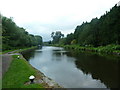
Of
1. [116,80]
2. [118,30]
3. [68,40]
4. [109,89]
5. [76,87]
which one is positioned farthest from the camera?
[68,40]

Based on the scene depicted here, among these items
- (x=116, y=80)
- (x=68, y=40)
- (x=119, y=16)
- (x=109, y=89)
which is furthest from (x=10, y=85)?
(x=68, y=40)

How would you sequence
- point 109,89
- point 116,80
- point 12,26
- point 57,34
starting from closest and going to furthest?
point 109,89 → point 116,80 → point 12,26 → point 57,34

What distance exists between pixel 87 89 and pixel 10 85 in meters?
5.03

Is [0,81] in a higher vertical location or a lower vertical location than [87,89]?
higher

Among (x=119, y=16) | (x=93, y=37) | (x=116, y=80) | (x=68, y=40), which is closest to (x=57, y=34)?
(x=68, y=40)

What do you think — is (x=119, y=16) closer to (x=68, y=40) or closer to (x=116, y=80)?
(x=116, y=80)

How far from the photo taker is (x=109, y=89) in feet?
24.7

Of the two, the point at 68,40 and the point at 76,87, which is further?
the point at 68,40

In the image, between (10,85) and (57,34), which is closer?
(10,85)

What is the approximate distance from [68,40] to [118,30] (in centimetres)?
5794

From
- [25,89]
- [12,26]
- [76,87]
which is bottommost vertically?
[76,87]

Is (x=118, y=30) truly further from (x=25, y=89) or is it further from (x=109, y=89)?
(x=25, y=89)

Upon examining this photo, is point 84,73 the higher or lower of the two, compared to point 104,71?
lower

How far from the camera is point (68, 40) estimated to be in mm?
87875
